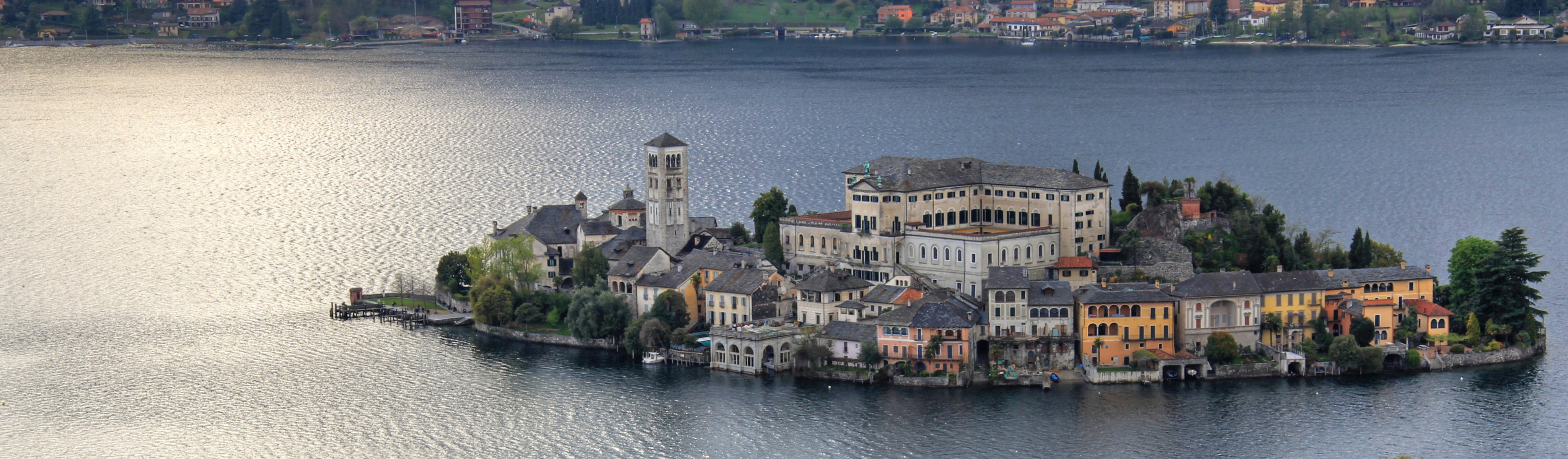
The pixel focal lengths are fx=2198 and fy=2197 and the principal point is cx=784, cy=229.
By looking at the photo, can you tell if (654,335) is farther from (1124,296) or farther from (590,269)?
(1124,296)

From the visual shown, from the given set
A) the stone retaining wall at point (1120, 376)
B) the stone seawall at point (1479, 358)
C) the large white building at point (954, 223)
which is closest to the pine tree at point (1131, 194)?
the large white building at point (954, 223)

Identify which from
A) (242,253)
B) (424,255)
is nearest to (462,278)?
(424,255)

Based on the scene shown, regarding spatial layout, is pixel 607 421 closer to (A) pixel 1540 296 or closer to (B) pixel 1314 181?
(A) pixel 1540 296

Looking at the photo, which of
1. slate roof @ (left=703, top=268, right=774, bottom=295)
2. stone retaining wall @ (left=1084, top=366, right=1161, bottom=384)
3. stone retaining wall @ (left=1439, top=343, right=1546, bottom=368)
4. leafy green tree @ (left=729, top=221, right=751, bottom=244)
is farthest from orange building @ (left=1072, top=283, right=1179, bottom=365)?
leafy green tree @ (left=729, top=221, right=751, bottom=244)

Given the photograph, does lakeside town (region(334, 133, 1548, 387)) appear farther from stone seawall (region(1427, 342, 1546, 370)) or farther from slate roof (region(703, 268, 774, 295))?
slate roof (region(703, 268, 774, 295))

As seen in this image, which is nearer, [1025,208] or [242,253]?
[1025,208]

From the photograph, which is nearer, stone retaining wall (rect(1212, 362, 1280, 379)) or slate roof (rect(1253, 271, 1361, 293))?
stone retaining wall (rect(1212, 362, 1280, 379))
